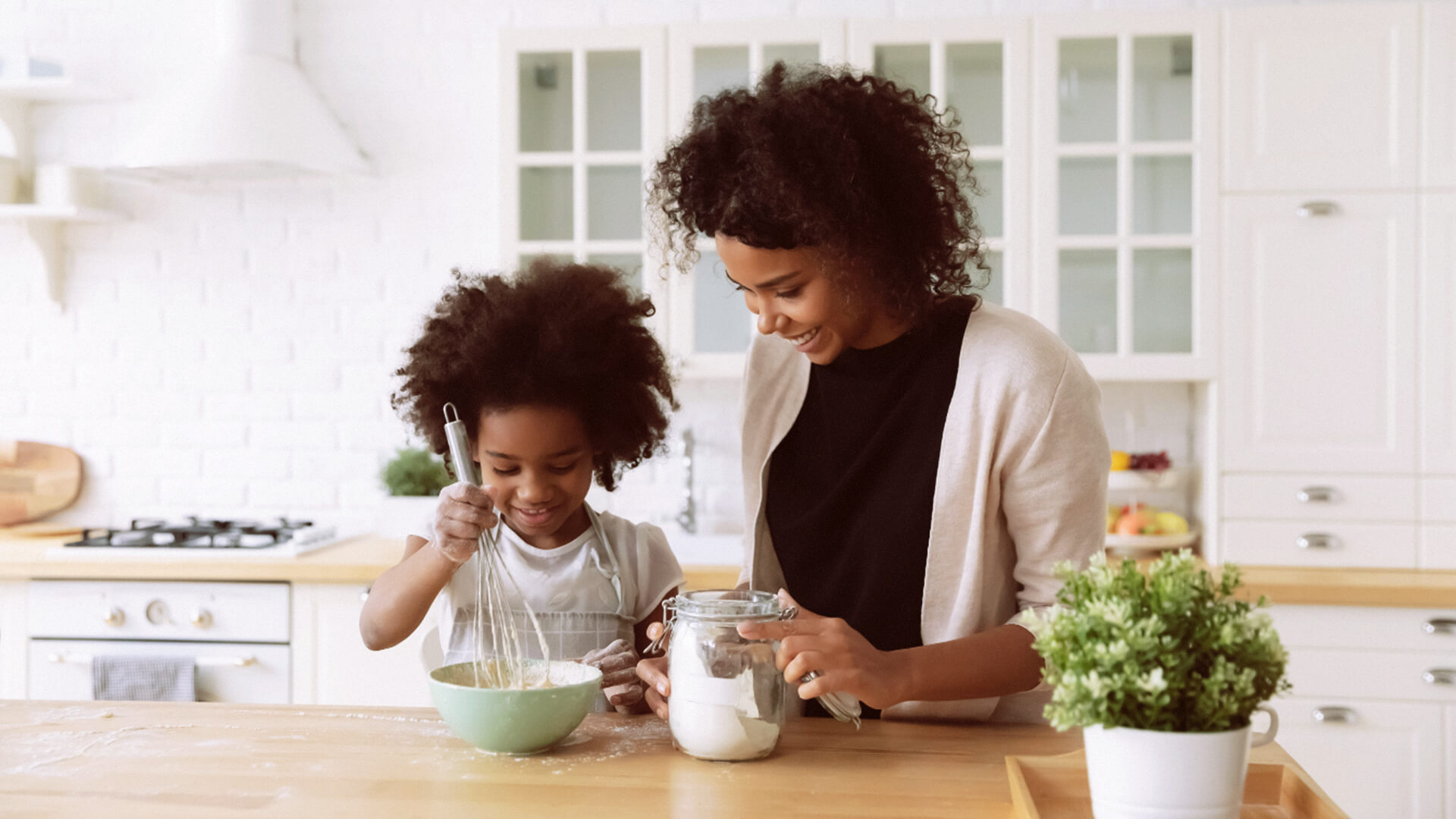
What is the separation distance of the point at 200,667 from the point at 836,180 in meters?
2.00

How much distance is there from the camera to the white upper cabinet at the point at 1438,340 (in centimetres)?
247

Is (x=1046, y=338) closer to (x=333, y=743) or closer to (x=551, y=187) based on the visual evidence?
(x=333, y=743)

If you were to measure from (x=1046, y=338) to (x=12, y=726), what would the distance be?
3.91ft

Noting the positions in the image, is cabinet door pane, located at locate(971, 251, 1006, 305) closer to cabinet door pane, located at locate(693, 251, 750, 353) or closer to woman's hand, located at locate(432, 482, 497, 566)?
cabinet door pane, located at locate(693, 251, 750, 353)

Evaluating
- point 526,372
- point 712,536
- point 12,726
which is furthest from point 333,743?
point 712,536

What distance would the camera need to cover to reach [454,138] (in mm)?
3129

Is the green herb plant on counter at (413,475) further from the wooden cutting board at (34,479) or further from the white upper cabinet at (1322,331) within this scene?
the white upper cabinet at (1322,331)

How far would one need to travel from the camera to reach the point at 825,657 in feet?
3.25

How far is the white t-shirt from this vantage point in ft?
4.68

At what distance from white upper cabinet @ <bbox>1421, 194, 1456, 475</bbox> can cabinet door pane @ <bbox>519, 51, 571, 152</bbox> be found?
199cm

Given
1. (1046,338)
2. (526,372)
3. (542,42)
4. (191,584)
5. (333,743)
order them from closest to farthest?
(333,743) < (1046,338) < (526,372) < (191,584) < (542,42)

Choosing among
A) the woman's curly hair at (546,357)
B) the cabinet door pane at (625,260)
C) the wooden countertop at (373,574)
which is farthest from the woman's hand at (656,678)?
the cabinet door pane at (625,260)

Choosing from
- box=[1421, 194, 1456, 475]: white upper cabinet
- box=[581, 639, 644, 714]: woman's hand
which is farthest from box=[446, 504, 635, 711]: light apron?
box=[1421, 194, 1456, 475]: white upper cabinet

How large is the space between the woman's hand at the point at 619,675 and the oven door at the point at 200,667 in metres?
1.52
